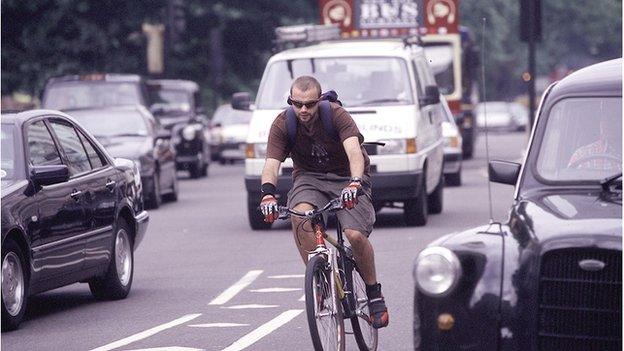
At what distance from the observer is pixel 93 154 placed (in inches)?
515

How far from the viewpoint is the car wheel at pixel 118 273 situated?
12.9 meters

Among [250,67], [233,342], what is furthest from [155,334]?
[250,67]

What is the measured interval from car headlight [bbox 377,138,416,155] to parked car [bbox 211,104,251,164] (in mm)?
22044

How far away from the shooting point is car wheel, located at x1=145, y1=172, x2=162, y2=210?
24.0m

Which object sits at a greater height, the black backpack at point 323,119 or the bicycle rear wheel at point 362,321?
the black backpack at point 323,119

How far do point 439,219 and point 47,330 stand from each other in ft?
31.0

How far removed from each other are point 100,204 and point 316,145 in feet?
12.0

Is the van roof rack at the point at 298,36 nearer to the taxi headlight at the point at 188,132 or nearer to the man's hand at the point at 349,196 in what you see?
the taxi headlight at the point at 188,132

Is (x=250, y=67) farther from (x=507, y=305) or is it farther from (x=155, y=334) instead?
(x=507, y=305)

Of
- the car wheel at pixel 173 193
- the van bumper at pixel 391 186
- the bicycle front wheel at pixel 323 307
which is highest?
the bicycle front wheel at pixel 323 307

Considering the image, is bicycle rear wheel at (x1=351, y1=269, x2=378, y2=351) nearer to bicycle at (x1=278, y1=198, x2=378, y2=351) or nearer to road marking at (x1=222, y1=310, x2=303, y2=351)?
bicycle at (x1=278, y1=198, x2=378, y2=351)

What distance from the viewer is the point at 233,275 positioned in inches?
573

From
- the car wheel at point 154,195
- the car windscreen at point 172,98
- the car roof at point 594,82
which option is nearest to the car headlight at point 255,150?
the car wheel at point 154,195

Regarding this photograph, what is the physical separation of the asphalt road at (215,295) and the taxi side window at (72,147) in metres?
1.02
